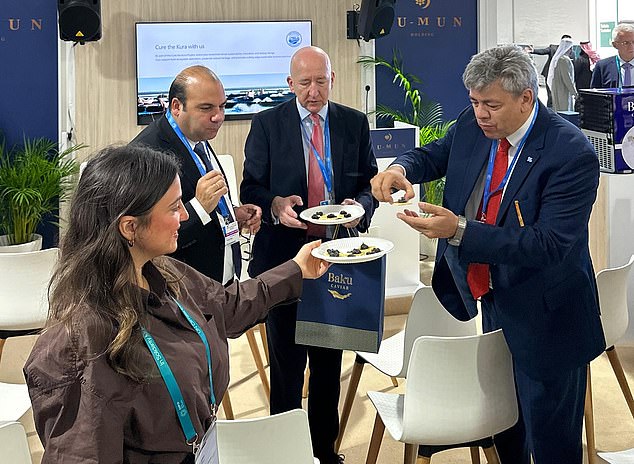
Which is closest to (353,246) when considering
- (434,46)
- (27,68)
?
(27,68)

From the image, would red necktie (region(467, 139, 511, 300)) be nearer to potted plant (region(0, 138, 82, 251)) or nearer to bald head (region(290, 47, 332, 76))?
bald head (region(290, 47, 332, 76))

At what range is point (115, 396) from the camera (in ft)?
6.89

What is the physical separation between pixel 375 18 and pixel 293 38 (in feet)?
2.41

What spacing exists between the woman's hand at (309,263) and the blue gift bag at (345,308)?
0.66 meters

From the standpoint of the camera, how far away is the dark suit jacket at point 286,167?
404cm

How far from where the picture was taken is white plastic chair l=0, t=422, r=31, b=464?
101 inches

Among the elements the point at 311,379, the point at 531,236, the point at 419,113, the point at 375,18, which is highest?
the point at 375,18

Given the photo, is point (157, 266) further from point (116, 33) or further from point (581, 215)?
point (116, 33)

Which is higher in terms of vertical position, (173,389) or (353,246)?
(353,246)

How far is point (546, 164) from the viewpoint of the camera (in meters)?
3.20

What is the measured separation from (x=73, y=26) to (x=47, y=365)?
5.33m

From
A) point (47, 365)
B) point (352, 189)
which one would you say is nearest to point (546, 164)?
point (352, 189)

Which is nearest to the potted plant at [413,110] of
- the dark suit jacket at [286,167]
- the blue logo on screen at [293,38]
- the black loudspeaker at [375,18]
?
the black loudspeaker at [375,18]

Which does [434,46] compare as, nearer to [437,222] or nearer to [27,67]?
[27,67]
